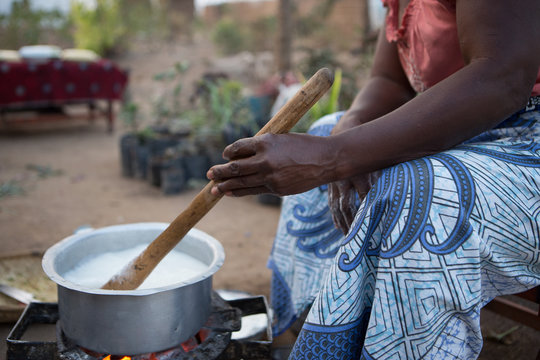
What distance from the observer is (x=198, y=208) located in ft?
3.88

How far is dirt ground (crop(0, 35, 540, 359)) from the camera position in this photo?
240cm

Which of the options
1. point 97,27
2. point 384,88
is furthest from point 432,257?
point 97,27

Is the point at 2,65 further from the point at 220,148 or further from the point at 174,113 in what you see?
the point at 220,148

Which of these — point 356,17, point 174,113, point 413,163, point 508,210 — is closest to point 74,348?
point 413,163

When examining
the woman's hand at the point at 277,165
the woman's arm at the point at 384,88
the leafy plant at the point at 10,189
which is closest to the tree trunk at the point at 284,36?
the leafy plant at the point at 10,189

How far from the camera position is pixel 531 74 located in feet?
3.46

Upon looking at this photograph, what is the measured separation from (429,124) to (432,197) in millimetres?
175

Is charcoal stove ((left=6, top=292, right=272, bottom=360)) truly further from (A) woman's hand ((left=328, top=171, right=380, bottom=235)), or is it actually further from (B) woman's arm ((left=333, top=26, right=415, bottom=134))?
(B) woman's arm ((left=333, top=26, right=415, bottom=134))

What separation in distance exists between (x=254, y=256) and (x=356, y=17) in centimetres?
1376

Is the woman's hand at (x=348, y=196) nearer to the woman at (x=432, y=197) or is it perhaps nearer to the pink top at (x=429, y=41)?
the woman at (x=432, y=197)

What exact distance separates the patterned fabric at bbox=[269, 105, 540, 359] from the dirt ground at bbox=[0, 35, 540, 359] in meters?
0.91

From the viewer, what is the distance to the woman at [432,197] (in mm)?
978

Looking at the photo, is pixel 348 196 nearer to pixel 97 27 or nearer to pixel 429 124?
pixel 429 124

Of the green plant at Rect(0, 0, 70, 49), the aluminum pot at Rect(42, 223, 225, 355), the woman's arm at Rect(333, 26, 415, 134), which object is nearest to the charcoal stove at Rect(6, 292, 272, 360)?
the aluminum pot at Rect(42, 223, 225, 355)
